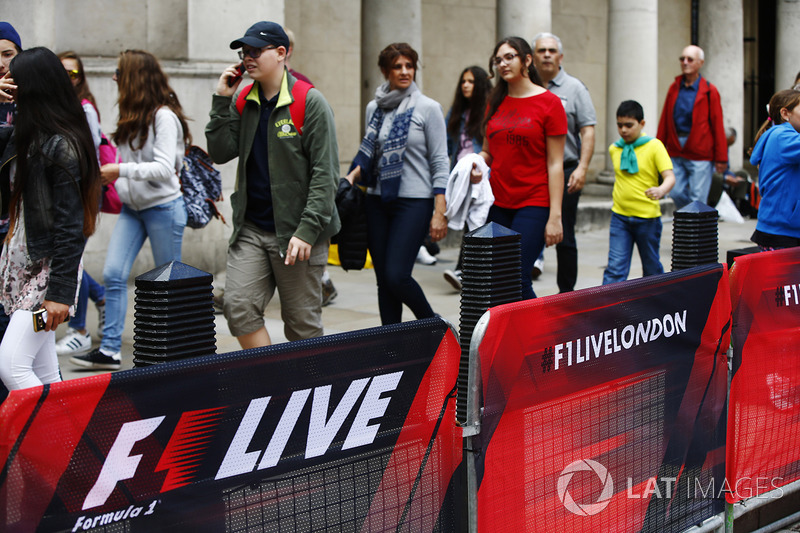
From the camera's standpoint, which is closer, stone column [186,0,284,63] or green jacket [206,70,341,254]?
green jacket [206,70,341,254]

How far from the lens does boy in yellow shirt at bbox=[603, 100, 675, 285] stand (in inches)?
303

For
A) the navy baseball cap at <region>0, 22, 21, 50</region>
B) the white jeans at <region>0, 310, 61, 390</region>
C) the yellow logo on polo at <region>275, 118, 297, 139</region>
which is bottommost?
the white jeans at <region>0, 310, 61, 390</region>

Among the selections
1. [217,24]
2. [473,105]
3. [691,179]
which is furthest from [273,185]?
[691,179]

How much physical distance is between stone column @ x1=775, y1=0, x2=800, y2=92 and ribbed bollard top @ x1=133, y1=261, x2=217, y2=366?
52.4 ft

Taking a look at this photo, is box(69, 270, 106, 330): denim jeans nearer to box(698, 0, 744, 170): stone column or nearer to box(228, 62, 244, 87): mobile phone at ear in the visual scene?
box(228, 62, 244, 87): mobile phone at ear

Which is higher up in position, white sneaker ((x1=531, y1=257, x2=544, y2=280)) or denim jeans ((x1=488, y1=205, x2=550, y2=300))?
denim jeans ((x1=488, y1=205, x2=550, y2=300))

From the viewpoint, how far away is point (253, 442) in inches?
104

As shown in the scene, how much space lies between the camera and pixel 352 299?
8766 mm

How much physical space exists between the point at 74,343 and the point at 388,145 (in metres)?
2.49

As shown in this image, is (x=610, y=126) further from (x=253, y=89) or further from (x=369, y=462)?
(x=369, y=462)

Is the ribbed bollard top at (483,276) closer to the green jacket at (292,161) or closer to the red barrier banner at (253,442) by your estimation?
the red barrier banner at (253,442)

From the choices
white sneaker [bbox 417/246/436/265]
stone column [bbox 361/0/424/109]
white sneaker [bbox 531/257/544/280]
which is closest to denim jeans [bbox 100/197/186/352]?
white sneaker [bbox 531/257/544/280]

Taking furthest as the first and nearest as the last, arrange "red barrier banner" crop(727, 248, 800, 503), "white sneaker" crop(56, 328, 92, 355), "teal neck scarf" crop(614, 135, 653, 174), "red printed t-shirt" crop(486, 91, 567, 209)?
"teal neck scarf" crop(614, 135, 653, 174), "white sneaker" crop(56, 328, 92, 355), "red printed t-shirt" crop(486, 91, 567, 209), "red barrier banner" crop(727, 248, 800, 503)

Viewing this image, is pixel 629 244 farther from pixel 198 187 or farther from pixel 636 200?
pixel 198 187
